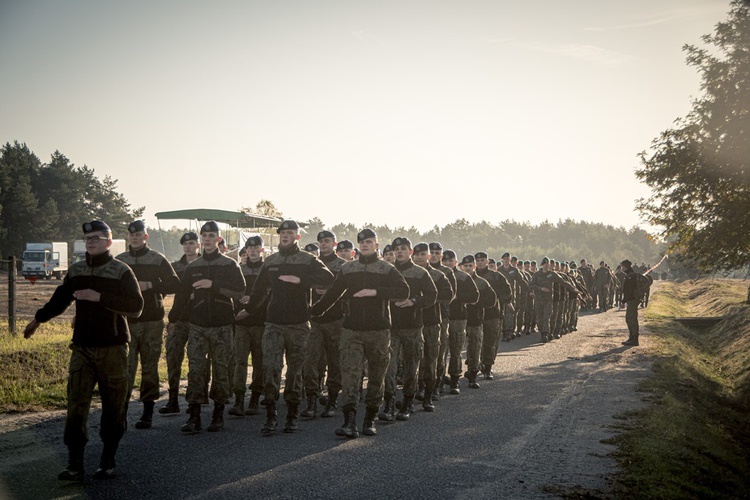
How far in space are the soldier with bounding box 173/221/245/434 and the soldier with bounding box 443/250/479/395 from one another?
4437 millimetres

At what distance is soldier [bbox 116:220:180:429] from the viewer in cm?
888

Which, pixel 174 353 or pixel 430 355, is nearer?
pixel 174 353

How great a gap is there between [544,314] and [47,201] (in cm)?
7561

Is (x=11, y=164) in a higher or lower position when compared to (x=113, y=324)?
higher

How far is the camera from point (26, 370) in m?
11.6

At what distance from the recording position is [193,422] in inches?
321

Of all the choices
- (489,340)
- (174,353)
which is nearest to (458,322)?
(489,340)

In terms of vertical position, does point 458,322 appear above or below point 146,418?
above

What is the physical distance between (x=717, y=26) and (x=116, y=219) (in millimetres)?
90788

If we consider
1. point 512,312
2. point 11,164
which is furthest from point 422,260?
point 11,164

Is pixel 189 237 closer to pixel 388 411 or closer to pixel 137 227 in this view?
pixel 137 227

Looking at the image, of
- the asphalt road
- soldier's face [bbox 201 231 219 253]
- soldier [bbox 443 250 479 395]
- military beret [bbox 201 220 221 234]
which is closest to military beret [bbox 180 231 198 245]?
military beret [bbox 201 220 221 234]

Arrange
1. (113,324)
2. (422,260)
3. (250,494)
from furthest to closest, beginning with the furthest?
1. (422,260)
2. (113,324)
3. (250,494)

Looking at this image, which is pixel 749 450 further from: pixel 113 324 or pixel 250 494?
pixel 113 324
